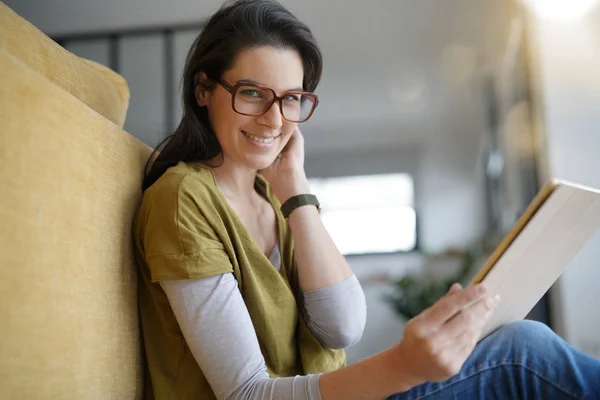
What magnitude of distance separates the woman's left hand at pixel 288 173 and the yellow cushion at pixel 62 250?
0.32 meters

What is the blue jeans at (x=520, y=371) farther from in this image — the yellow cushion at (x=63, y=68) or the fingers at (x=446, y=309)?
the yellow cushion at (x=63, y=68)

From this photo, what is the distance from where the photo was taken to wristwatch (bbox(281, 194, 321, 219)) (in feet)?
3.67

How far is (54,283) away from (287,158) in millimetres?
611

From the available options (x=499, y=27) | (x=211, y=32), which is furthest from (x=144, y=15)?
(x=211, y=32)

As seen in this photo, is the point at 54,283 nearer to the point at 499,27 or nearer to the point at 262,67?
the point at 262,67

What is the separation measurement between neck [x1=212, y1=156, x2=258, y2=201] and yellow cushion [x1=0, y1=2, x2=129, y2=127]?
0.21 meters

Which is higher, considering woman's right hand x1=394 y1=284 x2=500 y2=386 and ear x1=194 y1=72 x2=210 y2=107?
ear x1=194 y1=72 x2=210 y2=107

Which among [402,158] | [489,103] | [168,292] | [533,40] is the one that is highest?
[533,40]

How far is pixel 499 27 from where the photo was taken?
436 cm

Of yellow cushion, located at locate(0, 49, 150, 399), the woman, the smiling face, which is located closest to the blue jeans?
the woman

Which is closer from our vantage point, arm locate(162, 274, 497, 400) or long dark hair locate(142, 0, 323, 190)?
arm locate(162, 274, 497, 400)

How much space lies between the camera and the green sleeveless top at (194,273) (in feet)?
2.85

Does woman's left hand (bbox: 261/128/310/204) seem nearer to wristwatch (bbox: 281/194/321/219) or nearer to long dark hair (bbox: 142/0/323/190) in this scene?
wristwatch (bbox: 281/194/321/219)

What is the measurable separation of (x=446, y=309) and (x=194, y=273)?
348 millimetres
